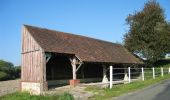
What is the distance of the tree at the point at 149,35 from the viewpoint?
41.4 m

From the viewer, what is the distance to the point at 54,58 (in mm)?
24188

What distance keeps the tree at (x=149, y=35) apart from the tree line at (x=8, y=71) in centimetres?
1895

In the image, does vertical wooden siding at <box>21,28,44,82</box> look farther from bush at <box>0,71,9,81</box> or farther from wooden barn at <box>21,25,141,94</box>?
bush at <box>0,71,9,81</box>

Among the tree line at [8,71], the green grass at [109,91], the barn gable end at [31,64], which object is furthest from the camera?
the tree line at [8,71]

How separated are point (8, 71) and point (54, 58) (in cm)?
2294

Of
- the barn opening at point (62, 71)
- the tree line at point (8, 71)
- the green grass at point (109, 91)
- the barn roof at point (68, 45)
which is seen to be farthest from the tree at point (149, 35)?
the green grass at point (109, 91)

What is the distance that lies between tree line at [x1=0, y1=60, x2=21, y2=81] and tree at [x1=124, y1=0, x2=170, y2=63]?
1895cm

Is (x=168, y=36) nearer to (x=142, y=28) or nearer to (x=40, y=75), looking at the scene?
(x=142, y=28)

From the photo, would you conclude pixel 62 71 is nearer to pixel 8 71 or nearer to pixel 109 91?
pixel 109 91

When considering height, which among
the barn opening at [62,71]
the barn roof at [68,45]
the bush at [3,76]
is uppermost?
the barn roof at [68,45]

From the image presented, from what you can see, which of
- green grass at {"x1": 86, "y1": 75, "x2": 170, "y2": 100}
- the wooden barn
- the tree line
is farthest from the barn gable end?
the tree line

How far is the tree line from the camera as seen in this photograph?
139 feet

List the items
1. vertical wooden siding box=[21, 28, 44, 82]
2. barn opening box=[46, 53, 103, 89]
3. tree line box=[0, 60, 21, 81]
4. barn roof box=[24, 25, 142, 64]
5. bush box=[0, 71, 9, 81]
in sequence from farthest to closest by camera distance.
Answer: tree line box=[0, 60, 21, 81], bush box=[0, 71, 9, 81], barn opening box=[46, 53, 103, 89], barn roof box=[24, 25, 142, 64], vertical wooden siding box=[21, 28, 44, 82]

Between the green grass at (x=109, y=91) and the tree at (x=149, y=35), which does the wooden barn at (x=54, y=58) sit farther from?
the tree at (x=149, y=35)
